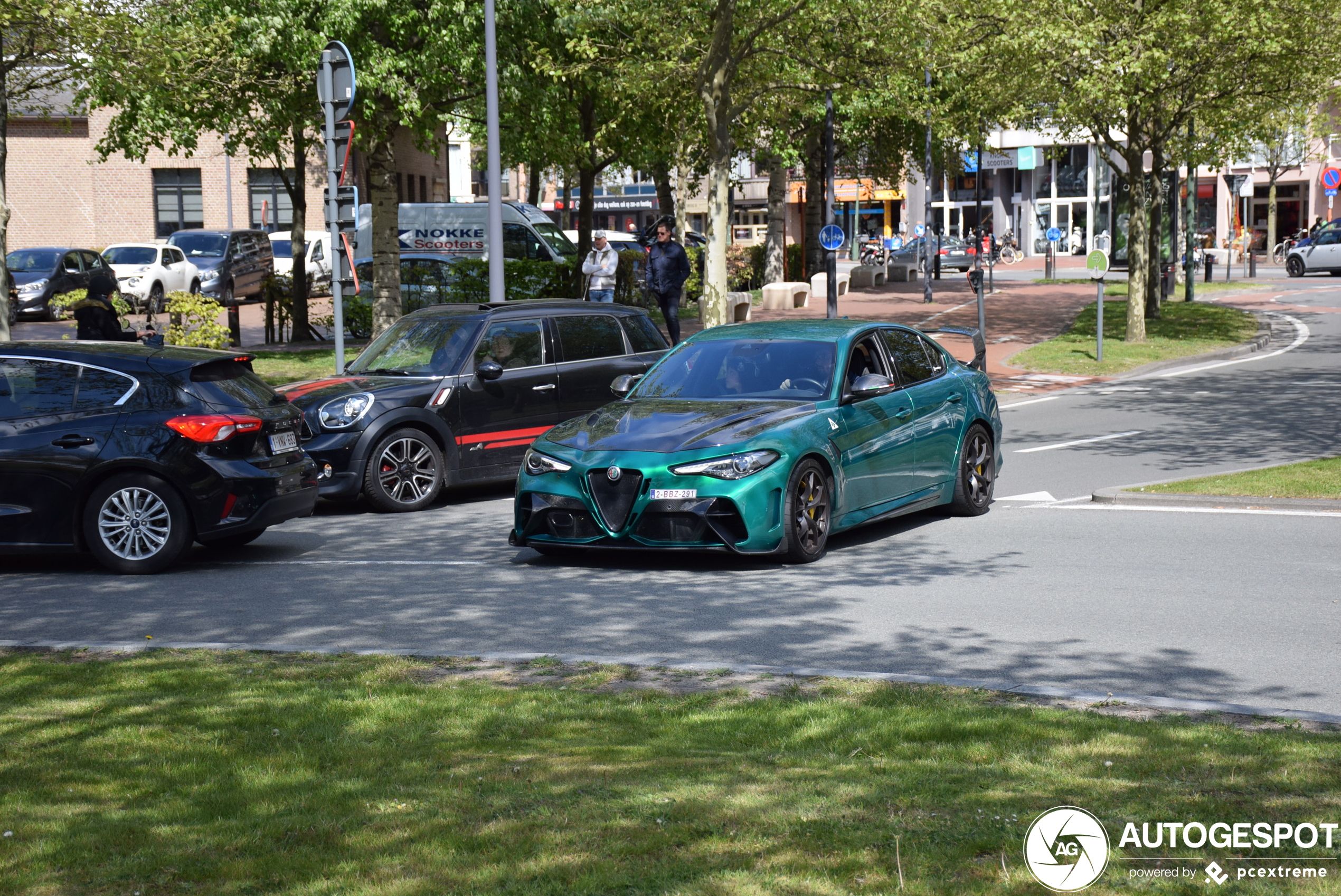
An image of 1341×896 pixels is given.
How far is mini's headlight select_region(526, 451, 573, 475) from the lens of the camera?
9383 mm

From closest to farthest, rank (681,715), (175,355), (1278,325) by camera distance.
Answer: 1. (681,715)
2. (175,355)
3. (1278,325)

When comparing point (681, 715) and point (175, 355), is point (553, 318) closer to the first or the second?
point (175, 355)

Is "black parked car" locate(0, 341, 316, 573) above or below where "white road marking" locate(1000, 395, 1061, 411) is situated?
above

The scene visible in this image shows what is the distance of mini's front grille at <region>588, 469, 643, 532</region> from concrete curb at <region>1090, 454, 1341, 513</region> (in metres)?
4.60

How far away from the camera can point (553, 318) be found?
13492mm

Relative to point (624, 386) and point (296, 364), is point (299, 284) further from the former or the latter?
point (624, 386)

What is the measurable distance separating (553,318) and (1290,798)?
9.77m

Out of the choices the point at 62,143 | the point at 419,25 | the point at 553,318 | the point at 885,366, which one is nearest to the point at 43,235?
the point at 62,143

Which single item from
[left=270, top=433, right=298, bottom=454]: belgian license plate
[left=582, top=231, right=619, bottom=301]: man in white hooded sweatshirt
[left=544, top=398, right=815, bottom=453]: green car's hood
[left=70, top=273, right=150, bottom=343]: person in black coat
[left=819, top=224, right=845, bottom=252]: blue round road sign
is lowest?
[left=270, top=433, right=298, bottom=454]: belgian license plate

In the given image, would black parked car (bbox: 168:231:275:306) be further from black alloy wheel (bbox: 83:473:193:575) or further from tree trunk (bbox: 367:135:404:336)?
black alloy wheel (bbox: 83:473:193:575)

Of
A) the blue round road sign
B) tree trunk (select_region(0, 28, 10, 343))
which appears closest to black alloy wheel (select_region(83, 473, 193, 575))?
tree trunk (select_region(0, 28, 10, 343))

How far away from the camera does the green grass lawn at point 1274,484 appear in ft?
38.3

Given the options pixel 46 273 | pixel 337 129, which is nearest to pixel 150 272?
pixel 46 273

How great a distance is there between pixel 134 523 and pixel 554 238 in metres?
26.6
